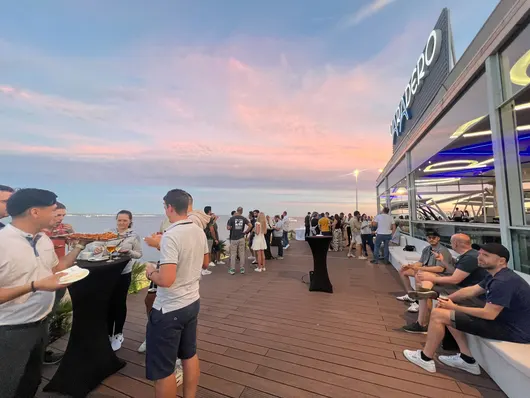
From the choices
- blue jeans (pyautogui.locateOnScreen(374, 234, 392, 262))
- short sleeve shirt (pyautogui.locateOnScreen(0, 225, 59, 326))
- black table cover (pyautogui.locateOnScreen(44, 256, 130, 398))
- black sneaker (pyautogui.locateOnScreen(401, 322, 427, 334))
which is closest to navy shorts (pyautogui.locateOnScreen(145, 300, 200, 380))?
short sleeve shirt (pyautogui.locateOnScreen(0, 225, 59, 326))

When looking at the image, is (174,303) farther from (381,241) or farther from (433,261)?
(381,241)

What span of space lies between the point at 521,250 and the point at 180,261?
3992 mm

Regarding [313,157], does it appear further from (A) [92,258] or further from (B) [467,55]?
(A) [92,258]

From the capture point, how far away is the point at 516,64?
2750mm

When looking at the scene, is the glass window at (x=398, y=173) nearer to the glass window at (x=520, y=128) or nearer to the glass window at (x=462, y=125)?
the glass window at (x=462, y=125)

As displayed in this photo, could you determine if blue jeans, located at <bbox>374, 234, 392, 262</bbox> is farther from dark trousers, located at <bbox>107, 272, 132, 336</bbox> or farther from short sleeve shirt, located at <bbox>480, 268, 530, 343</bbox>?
dark trousers, located at <bbox>107, 272, 132, 336</bbox>

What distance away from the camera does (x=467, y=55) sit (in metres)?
4.47

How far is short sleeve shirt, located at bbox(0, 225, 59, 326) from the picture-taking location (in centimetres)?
113

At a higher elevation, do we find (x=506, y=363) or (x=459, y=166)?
(x=459, y=166)

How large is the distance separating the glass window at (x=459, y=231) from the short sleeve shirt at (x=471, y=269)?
1120 millimetres

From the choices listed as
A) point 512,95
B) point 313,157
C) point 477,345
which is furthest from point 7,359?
point 313,157

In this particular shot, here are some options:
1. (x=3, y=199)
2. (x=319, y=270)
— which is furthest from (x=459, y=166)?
(x=3, y=199)

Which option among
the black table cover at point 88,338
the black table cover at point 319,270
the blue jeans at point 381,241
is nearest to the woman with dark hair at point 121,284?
the black table cover at point 88,338

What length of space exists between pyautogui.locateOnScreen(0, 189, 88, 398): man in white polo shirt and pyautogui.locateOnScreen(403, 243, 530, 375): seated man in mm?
3039
